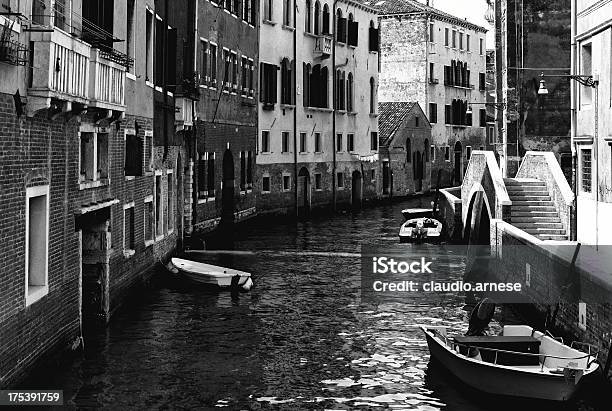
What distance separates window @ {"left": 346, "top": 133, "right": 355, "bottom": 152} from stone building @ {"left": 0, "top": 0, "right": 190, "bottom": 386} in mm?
26782

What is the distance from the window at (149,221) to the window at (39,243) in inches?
301

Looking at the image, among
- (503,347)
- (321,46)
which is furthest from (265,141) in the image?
(503,347)

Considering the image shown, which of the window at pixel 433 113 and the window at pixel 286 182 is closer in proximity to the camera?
the window at pixel 286 182

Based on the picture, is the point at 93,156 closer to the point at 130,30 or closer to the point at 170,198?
the point at 130,30

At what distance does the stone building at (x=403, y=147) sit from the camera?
51875 millimetres

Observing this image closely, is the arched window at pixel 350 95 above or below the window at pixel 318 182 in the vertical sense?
above

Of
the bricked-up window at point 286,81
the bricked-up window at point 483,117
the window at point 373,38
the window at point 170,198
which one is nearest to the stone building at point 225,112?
the bricked-up window at point 286,81

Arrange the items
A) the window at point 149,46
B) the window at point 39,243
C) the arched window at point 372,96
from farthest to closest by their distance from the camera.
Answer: the arched window at point 372,96, the window at point 149,46, the window at point 39,243

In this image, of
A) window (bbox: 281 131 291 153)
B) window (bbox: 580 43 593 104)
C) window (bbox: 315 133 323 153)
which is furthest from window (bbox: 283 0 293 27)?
window (bbox: 580 43 593 104)

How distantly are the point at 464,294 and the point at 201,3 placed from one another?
12.9 m

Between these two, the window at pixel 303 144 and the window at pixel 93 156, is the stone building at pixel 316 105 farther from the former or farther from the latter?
the window at pixel 93 156

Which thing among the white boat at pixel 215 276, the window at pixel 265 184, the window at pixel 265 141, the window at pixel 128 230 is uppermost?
the window at pixel 265 141

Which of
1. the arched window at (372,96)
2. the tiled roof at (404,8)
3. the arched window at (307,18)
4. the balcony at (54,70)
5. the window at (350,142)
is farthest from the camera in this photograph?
the tiled roof at (404,8)

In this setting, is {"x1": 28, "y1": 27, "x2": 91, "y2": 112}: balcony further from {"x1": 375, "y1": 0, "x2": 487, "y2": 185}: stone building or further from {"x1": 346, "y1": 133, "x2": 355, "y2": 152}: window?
{"x1": 375, "y1": 0, "x2": 487, "y2": 185}: stone building
